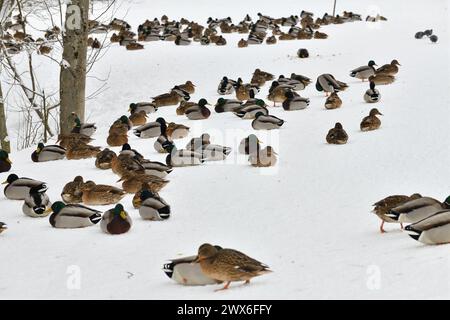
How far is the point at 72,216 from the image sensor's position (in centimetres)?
761

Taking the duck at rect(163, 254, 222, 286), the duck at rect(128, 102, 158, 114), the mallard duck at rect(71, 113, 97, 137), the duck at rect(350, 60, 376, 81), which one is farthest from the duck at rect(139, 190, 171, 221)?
the duck at rect(350, 60, 376, 81)

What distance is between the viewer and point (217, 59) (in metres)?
20.6

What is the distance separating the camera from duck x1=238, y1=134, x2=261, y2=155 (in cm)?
1026

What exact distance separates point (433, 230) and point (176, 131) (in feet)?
24.2

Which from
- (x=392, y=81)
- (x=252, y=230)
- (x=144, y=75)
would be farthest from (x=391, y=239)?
(x=144, y=75)

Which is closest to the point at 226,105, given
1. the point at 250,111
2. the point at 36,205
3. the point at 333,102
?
the point at 250,111

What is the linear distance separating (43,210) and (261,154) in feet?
10.9

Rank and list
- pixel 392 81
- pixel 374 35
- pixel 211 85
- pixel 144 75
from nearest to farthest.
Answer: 1. pixel 392 81
2. pixel 211 85
3. pixel 144 75
4. pixel 374 35

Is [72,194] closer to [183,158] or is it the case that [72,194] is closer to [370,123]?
[183,158]

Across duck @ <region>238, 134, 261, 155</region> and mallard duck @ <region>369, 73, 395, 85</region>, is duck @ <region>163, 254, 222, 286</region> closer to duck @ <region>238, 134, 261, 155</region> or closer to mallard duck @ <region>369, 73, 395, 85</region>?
duck @ <region>238, 134, 261, 155</region>

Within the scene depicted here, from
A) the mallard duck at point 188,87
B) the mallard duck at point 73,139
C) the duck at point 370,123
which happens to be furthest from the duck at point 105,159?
the mallard duck at point 188,87

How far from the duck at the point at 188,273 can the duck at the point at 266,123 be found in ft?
22.6

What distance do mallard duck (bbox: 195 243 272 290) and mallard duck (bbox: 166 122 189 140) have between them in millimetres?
7258
